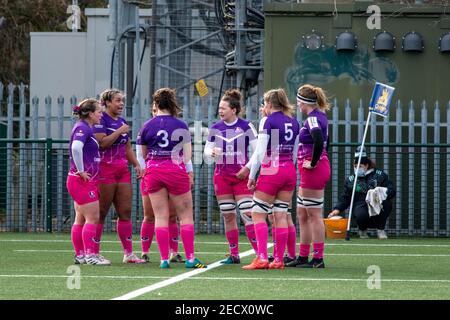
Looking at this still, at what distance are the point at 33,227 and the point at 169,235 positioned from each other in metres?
6.98

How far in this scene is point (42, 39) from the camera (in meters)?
29.1

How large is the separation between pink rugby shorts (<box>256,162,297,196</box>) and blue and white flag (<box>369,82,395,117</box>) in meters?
6.03

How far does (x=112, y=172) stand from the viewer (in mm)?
14602

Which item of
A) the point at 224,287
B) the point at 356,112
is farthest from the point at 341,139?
the point at 224,287

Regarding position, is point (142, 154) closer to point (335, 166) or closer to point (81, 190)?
point (81, 190)

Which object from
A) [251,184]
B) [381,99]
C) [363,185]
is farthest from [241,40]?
[251,184]

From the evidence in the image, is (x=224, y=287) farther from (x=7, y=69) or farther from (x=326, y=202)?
(x=7, y=69)

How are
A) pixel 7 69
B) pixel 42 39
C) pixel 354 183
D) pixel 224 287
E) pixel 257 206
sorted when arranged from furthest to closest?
pixel 7 69, pixel 42 39, pixel 354 183, pixel 257 206, pixel 224 287

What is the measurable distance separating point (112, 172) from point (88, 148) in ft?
1.59

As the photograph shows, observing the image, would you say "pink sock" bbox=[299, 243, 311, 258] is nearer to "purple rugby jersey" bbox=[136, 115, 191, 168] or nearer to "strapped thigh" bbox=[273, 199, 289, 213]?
"strapped thigh" bbox=[273, 199, 289, 213]

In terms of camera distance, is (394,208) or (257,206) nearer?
(257,206)

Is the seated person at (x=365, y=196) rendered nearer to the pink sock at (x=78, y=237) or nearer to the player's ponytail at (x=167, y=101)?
the pink sock at (x=78, y=237)

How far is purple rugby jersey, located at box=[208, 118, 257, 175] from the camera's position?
1415 centimetres

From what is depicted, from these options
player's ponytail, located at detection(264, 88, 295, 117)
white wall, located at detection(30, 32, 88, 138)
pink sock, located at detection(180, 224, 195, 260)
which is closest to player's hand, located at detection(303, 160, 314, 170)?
player's ponytail, located at detection(264, 88, 295, 117)
